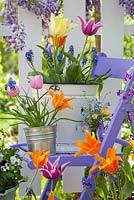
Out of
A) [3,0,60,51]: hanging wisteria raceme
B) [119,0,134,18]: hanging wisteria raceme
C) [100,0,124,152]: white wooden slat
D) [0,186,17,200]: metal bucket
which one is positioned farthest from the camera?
[100,0,124,152]: white wooden slat

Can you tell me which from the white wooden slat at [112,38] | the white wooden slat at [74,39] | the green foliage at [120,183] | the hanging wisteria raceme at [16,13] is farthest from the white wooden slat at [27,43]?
the green foliage at [120,183]

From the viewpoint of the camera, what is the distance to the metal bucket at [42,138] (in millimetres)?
2113

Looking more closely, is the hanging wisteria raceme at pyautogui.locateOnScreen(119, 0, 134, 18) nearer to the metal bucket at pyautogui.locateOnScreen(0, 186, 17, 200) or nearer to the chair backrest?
the chair backrest

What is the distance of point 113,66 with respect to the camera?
248 cm

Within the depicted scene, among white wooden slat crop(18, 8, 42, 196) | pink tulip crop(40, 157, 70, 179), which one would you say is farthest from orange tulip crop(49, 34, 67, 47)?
pink tulip crop(40, 157, 70, 179)

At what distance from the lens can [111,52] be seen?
2832mm

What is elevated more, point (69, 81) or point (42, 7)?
point (42, 7)

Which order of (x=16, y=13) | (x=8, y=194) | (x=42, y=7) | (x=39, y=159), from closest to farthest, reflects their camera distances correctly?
(x=39, y=159)
(x=8, y=194)
(x=42, y=7)
(x=16, y=13)

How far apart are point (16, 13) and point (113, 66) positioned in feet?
2.01

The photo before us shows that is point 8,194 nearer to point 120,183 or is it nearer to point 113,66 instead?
point 120,183

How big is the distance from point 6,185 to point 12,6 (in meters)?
1.02

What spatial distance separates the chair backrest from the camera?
2.41 meters

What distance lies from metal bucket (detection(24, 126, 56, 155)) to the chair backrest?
488 millimetres

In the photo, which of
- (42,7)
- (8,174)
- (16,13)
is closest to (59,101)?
(8,174)
